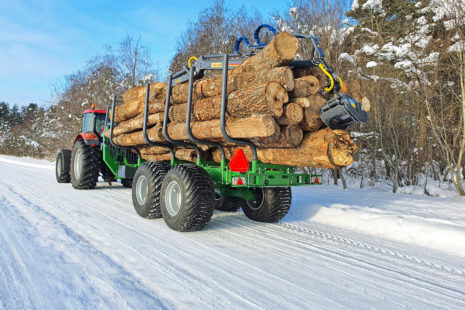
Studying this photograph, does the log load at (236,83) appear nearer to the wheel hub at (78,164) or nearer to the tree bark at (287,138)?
the tree bark at (287,138)

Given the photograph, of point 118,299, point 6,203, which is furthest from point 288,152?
point 6,203

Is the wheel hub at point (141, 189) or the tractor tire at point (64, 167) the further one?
the tractor tire at point (64, 167)

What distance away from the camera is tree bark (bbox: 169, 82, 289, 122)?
12.4ft

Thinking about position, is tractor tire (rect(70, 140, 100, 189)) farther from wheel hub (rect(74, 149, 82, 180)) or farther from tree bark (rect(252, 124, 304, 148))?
tree bark (rect(252, 124, 304, 148))

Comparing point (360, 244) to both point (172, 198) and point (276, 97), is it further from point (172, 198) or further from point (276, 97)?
point (172, 198)

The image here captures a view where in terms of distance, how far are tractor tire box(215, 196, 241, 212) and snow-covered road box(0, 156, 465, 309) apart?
1.16 meters

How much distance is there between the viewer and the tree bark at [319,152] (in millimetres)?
3682

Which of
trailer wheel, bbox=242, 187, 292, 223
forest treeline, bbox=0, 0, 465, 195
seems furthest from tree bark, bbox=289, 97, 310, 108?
forest treeline, bbox=0, 0, 465, 195

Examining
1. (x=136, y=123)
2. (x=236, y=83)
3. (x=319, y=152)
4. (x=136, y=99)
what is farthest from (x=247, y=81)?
(x=136, y=99)

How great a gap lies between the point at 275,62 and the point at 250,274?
8.10 feet

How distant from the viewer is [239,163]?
4.37 meters

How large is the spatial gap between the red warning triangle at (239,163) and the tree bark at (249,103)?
0.53 m

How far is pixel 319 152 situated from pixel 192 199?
1.79 metres

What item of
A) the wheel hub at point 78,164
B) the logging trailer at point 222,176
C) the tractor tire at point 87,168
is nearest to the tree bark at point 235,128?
the logging trailer at point 222,176
